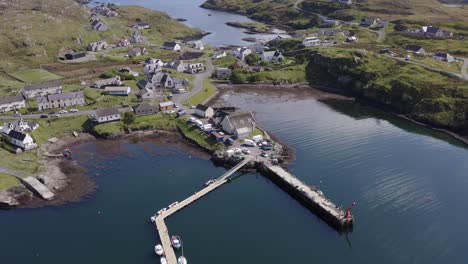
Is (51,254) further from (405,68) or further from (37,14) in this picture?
(37,14)

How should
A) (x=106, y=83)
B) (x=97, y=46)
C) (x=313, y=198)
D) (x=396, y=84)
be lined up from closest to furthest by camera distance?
(x=313, y=198) < (x=396, y=84) < (x=106, y=83) < (x=97, y=46)

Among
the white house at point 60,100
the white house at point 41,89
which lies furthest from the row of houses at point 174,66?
the white house at point 60,100

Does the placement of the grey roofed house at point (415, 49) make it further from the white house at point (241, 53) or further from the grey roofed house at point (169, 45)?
the grey roofed house at point (169, 45)

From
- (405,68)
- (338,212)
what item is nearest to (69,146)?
(338,212)

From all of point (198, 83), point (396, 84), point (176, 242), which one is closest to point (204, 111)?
point (198, 83)

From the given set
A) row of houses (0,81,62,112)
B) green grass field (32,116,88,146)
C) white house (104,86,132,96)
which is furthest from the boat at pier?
row of houses (0,81,62,112)

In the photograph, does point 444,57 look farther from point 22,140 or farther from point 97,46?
point 97,46
